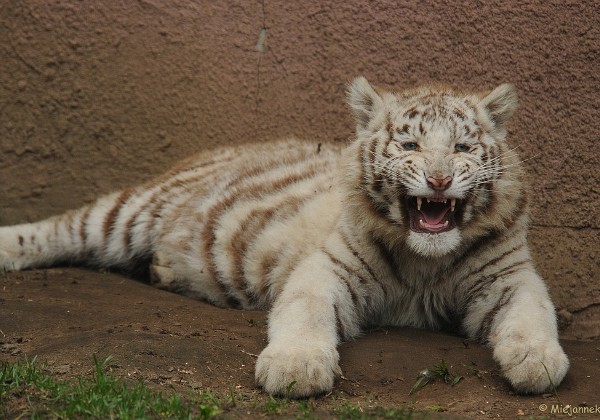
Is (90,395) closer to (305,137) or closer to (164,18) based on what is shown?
(305,137)

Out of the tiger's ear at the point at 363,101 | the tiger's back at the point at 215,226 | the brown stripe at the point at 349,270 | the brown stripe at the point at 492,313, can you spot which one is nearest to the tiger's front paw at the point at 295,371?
the brown stripe at the point at 349,270

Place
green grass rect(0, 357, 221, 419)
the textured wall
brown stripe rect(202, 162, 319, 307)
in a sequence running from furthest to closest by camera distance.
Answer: brown stripe rect(202, 162, 319, 307) < the textured wall < green grass rect(0, 357, 221, 419)

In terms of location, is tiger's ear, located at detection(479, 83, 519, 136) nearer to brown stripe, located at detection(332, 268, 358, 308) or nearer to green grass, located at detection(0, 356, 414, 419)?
brown stripe, located at detection(332, 268, 358, 308)

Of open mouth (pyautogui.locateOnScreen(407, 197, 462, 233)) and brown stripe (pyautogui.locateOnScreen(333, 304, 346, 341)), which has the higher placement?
open mouth (pyautogui.locateOnScreen(407, 197, 462, 233))

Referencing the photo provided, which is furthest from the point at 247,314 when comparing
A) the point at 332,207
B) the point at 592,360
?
the point at 592,360

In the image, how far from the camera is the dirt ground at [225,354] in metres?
3.60

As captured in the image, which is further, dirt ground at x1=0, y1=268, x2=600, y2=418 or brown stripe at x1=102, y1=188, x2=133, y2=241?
brown stripe at x1=102, y1=188, x2=133, y2=241

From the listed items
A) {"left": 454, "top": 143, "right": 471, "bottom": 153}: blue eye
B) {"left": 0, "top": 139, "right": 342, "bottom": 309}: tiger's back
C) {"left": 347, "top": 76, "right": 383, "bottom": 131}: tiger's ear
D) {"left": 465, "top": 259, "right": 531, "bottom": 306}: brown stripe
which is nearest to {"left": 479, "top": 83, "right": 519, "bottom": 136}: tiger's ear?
{"left": 454, "top": 143, "right": 471, "bottom": 153}: blue eye

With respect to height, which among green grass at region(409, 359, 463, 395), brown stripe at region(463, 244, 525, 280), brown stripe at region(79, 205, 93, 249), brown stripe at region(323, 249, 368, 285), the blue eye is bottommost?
brown stripe at region(79, 205, 93, 249)

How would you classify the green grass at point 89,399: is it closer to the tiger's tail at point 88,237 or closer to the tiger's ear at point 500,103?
the tiger's ear at point 500,103

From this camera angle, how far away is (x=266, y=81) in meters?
5.89

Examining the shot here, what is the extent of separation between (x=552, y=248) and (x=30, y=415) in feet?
10.9

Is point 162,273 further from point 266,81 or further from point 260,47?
point 260,47

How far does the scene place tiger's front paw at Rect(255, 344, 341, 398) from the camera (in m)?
3.50
